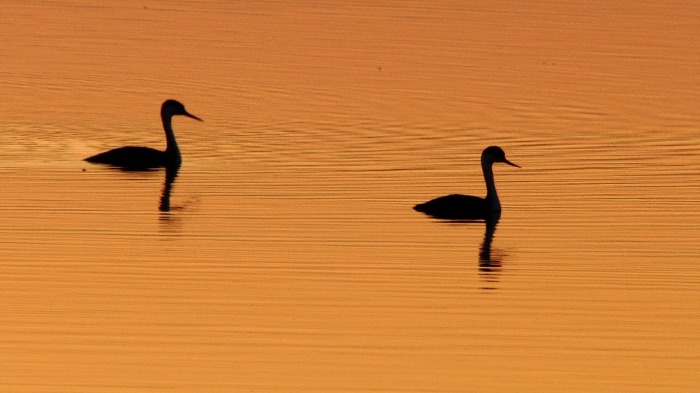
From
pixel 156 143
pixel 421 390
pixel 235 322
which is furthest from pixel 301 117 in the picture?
pixel 421 390

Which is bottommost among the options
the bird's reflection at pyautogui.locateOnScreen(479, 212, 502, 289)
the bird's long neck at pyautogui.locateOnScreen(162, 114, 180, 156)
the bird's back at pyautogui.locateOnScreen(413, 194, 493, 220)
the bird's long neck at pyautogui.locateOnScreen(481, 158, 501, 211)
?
the bird's reflection at pyautogui.locateOnScreen(479, 212, 502, 289)

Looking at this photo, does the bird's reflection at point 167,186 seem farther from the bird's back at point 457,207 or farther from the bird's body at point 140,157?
the bird's back at point 457,207

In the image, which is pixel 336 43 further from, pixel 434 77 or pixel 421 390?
pixel 421 390

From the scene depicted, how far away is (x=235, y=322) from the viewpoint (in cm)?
1733

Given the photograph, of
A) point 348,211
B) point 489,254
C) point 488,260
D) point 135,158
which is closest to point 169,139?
point 135,158

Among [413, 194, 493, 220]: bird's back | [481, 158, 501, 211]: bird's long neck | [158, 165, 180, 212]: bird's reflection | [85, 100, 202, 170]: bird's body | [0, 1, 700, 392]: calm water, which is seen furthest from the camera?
[85, 100, 202, 170]: bird's body

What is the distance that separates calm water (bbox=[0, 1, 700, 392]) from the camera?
634 inches

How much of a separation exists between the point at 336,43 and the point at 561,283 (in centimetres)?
2727

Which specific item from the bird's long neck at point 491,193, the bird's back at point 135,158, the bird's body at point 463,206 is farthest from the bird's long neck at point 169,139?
the bird's body at point 463,206

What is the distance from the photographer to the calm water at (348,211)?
16.1 metres

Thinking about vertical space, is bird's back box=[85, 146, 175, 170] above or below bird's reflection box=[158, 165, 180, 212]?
above

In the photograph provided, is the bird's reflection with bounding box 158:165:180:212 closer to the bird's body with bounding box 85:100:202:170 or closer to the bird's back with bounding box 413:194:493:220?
the bird's body with bounding box 85:100:202:170

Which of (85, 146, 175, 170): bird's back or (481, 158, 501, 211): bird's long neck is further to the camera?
(85, 146, 175, 170): bird's back

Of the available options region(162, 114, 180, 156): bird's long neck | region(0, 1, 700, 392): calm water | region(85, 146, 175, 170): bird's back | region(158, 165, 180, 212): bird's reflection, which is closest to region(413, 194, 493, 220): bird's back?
region(0, 1, 700, 392): calm water
